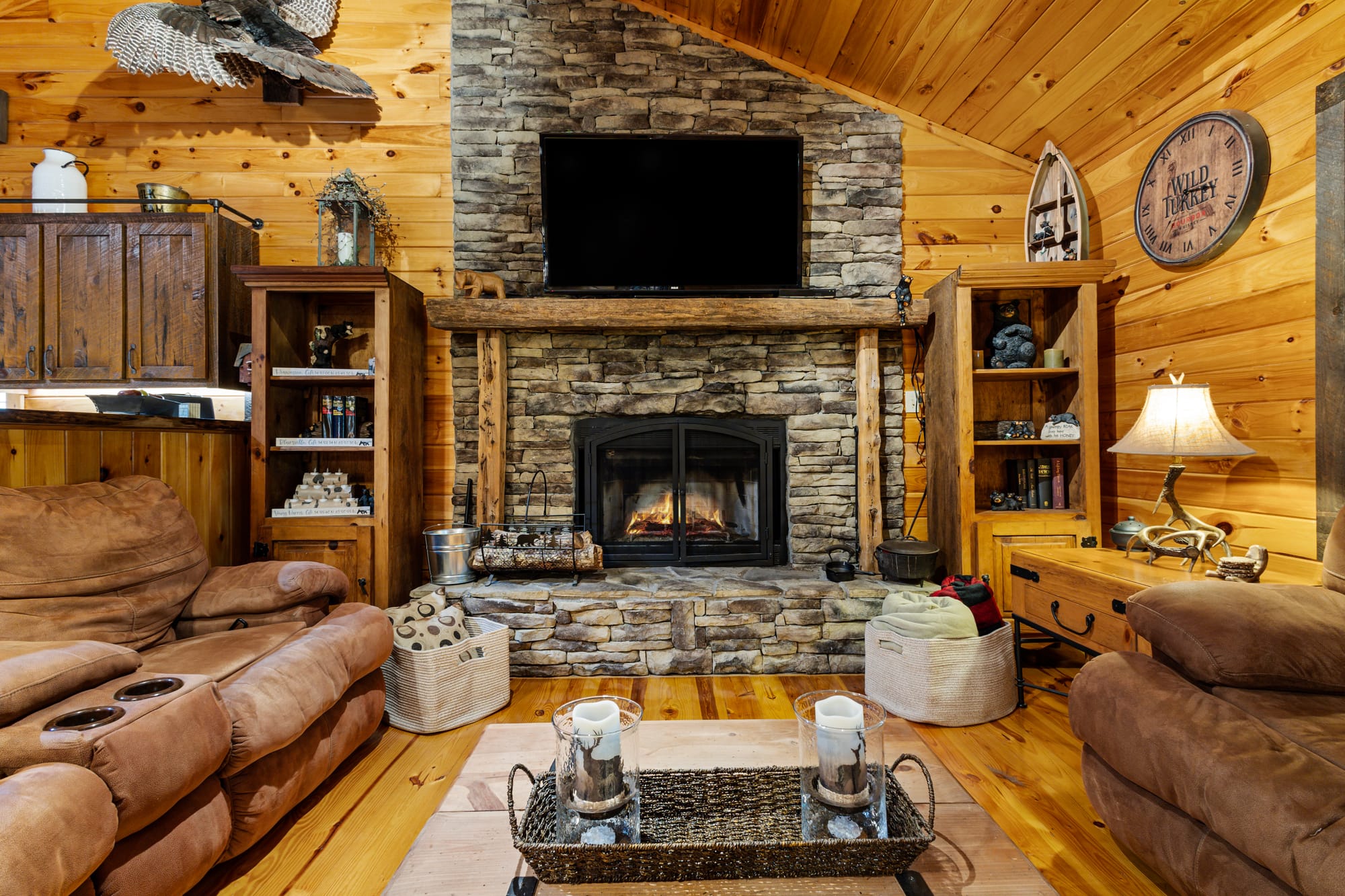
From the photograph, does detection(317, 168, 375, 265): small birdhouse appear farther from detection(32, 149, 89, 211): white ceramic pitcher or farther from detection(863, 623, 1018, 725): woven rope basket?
detection(863, 623, 1018, 725): woven rope basket

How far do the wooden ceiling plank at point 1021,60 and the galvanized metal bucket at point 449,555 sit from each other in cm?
314

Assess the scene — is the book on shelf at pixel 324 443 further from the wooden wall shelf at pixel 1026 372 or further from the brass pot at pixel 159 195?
the wooden wall shelf at pixel 1026 372

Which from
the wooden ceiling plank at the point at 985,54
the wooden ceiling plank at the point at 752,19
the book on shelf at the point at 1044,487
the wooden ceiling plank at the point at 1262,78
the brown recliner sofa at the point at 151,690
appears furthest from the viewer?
the book on shelf at the point at 1044,487

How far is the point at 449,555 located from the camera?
288 centimetres

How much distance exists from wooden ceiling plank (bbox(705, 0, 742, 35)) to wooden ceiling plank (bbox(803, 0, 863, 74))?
15.4 inches

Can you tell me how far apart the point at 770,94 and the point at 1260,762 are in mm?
3249

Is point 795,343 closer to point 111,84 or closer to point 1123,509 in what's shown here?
point 1123,509

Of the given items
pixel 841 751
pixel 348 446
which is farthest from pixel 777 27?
pixel 841 751

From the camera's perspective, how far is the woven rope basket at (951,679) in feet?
7.33

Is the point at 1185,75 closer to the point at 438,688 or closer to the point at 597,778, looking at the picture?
the point at 597,778

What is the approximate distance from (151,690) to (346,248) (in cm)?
228

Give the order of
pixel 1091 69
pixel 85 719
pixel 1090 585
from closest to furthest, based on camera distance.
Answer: pixel 85 719, pixel 1090 585, pixel 1091 69

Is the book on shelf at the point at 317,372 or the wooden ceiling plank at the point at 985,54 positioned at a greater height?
the wooden ceiling plank at the point at 985,54

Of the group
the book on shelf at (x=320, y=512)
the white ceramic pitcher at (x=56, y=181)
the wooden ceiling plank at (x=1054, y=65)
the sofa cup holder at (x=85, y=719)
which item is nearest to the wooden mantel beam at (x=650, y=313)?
the book on shelf at (x=320, y=512)
